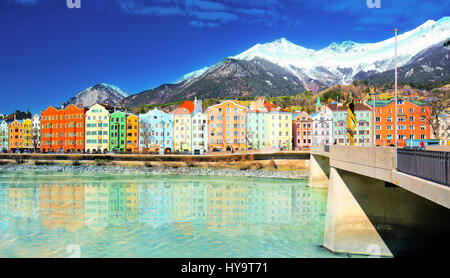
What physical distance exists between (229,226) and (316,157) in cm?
2595

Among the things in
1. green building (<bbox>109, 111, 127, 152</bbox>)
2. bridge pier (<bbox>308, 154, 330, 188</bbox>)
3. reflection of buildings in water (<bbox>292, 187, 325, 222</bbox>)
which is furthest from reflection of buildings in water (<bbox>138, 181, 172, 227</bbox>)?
green building (<bbox>109, 111, 127, 152</bbox>)

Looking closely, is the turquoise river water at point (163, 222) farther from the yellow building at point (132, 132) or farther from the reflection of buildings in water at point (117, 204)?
the yellow building at point (132, 132)

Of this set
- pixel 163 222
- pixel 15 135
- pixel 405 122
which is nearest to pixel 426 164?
pixel 163 222

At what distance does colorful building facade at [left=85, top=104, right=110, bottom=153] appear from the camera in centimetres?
9456

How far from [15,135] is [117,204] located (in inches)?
3565

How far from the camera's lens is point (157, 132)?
9281 centimetres

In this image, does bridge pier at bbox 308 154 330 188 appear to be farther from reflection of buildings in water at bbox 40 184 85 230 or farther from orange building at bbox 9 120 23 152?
orange building at bbox 9 120 23 152

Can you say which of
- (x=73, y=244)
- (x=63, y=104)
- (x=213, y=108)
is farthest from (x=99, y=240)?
(x=63, y=104)

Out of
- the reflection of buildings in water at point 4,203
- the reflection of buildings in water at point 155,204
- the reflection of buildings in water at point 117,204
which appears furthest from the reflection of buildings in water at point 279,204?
the reflection of buildings in water at point 4,203

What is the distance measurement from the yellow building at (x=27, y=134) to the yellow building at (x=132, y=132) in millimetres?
33131

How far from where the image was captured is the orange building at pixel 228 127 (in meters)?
87.2

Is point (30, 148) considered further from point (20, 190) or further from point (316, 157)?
point (316, 157)
